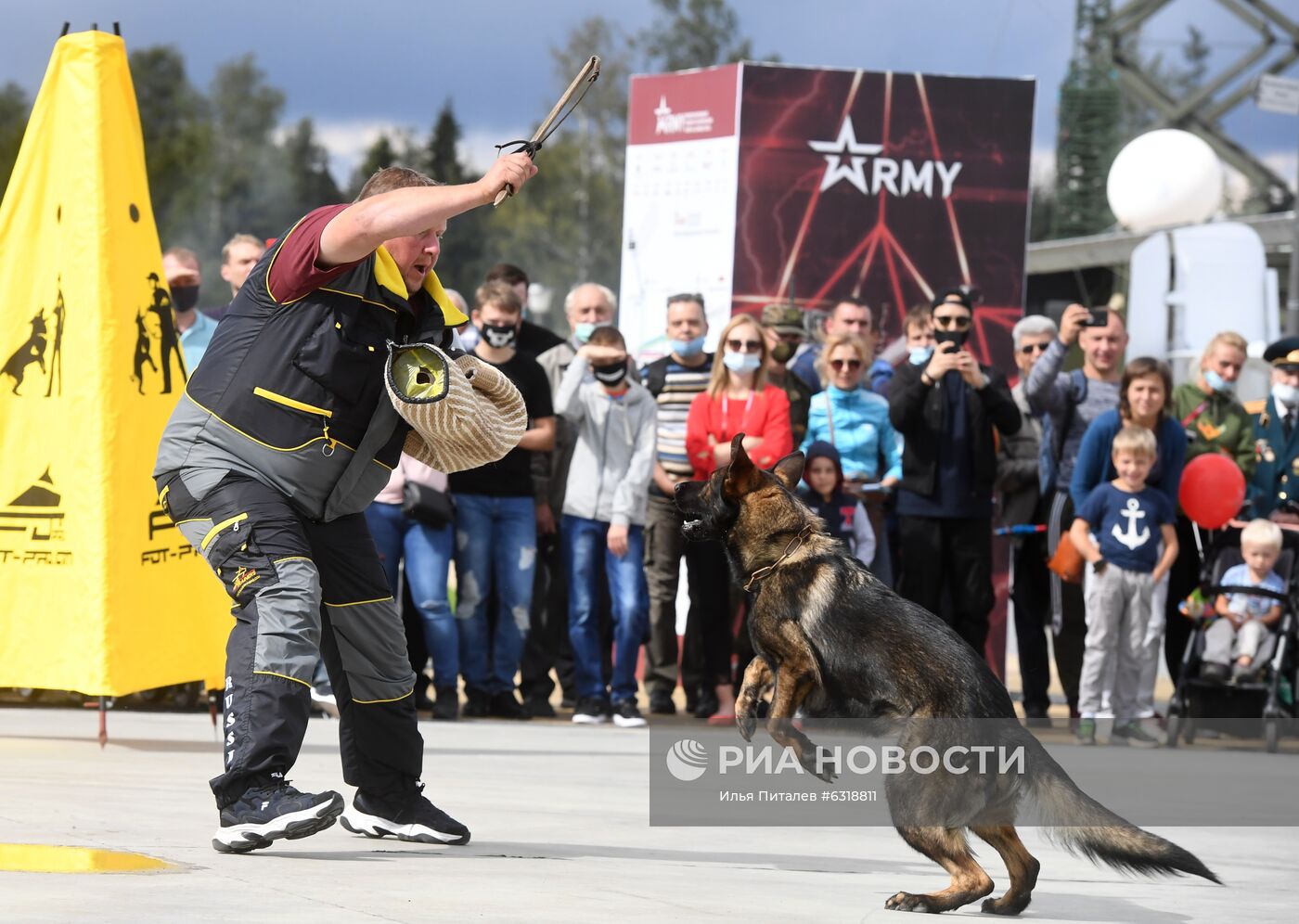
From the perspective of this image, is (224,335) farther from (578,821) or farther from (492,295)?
(492,295)

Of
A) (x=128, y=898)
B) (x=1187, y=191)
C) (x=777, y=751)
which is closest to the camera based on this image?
(x=128, y=898)

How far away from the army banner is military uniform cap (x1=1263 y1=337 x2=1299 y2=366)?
21.0 ft

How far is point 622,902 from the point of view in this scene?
188 inches

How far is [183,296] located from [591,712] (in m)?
3.30

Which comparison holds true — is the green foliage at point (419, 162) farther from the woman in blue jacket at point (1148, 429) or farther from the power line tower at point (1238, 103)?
the woman in blue jacket at point (1148, 429)

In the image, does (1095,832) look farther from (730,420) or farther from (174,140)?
(174,140)

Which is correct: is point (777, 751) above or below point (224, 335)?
below

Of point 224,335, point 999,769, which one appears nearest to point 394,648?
point 224,335

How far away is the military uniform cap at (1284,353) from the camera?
1100 centimetres

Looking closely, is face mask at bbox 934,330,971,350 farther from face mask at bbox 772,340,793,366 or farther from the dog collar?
the dog collar

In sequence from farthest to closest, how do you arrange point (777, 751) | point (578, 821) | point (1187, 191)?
point (1187, 191)
point (777, 751)
point (578, 821)

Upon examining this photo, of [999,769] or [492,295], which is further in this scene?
[492,295]

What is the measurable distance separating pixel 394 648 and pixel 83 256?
3.15 m

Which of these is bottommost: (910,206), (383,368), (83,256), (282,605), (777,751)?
(777,751)
